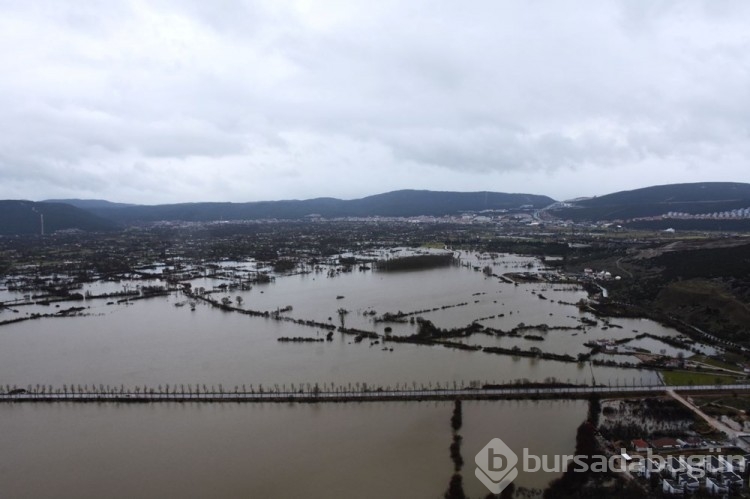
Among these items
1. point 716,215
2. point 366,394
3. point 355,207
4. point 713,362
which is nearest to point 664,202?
point 716,215

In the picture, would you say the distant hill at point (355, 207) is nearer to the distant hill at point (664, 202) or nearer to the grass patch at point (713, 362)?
the distant hill at point (664, 202)

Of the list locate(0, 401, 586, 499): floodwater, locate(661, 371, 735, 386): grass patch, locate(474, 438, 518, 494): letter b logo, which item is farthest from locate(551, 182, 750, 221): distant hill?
locate(474, 438, 518, 494): letter b logo

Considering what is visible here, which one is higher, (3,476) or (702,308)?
(702,308)

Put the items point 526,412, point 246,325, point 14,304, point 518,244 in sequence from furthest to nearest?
point 518,244 → point 14,304 → point 246,325 → point 526,412

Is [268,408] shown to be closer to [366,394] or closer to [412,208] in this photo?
[366,394]

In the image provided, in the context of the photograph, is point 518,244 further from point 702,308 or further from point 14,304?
point 14,304

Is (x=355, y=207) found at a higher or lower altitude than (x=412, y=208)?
higher

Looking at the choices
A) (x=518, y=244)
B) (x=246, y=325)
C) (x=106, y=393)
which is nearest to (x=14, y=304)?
(x=246, y=325)
